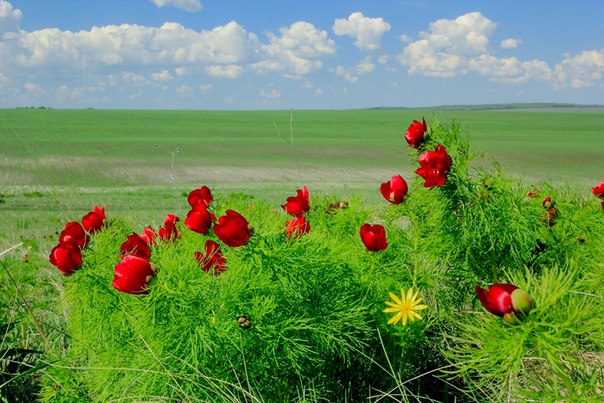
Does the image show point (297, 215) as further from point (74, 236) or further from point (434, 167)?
point (74, 236)

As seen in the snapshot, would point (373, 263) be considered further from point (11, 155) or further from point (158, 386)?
point (11, 155)

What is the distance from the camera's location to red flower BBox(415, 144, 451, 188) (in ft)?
8.20

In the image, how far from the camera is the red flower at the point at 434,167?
8.20ft

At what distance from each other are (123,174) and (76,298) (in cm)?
2699

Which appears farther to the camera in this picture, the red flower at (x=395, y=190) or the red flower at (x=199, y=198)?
the red flower at (x=395, y=190)

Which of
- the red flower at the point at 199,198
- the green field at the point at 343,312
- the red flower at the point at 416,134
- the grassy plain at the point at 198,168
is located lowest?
the grassy plain at the point at 198,168

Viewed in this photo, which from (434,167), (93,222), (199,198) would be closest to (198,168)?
(93,222)

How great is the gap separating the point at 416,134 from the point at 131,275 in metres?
1.45

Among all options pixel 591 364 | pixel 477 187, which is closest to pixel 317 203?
pixel 477 187

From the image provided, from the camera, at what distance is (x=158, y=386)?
2.11m

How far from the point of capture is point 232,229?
1.88 metres

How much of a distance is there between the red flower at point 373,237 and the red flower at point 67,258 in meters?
1.00

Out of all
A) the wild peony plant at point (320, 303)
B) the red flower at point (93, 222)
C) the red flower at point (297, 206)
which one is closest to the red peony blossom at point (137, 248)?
the wild peony plant at point (320, 303)

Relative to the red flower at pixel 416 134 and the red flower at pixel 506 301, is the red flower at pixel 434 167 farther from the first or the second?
the red flower at pixel 506 301
